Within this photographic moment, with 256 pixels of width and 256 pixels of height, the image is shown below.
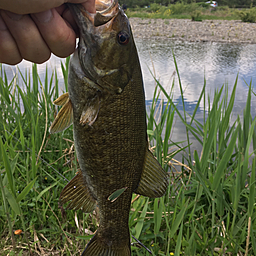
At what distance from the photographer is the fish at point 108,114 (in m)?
1.30

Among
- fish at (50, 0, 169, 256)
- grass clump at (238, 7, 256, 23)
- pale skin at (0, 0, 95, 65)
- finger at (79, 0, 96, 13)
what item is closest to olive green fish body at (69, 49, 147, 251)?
fish at (50, 0, 169, 256)

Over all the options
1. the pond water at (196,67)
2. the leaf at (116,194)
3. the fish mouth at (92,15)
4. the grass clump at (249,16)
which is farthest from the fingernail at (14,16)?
the grass clump at (249,16)

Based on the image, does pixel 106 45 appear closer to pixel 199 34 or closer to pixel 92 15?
pixel 92 15

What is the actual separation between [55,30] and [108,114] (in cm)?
51

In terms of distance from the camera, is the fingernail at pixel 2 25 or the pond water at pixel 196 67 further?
the pond water at pixel 196 67

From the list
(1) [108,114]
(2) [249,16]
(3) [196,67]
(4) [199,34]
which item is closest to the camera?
(1) [108,114]

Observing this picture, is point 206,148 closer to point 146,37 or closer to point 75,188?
point 75,188

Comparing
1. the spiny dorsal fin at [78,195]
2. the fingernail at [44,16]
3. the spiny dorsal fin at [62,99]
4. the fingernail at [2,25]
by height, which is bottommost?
the spiny dorsal fin at [78,195]

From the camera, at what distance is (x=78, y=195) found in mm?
1525

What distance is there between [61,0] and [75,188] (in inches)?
39.3

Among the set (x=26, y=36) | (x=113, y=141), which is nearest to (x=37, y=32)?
(x=26, y=36)

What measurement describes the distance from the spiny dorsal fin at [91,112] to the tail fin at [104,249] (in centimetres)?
73

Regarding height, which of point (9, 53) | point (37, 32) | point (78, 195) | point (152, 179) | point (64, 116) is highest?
point (37, 32)

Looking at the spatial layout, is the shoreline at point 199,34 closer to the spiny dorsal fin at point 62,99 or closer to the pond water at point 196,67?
the pond water at point 196,67
